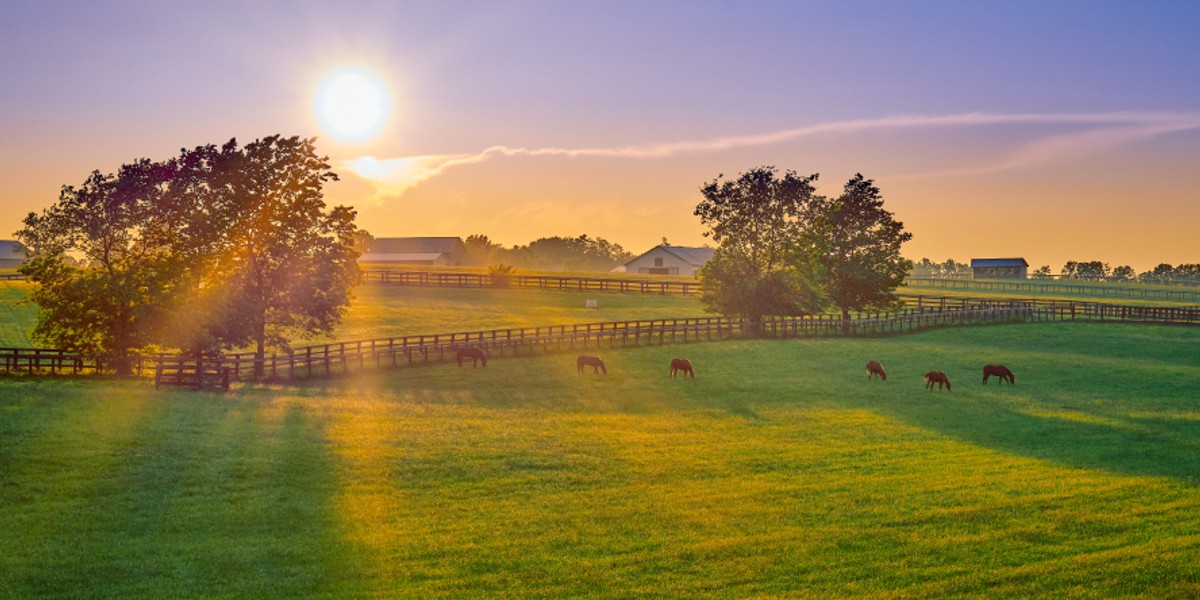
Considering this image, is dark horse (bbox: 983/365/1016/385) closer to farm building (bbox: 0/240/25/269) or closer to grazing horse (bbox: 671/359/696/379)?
grazing horse (bbox: 671/359/696/379)

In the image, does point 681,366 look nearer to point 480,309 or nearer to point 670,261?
point 480,309

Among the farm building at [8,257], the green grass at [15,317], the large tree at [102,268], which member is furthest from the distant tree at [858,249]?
the farm building at [8,257]

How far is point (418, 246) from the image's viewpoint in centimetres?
14338

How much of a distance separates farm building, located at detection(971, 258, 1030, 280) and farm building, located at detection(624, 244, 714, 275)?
65051mm

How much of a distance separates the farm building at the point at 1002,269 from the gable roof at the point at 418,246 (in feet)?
297

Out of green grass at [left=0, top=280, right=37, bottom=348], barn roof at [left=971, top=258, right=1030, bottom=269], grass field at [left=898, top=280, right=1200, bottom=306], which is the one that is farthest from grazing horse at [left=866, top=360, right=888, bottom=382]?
barn roof at [left=971, top=258, right=1030, bottom=269]

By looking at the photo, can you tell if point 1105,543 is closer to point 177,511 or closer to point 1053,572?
point 1053,572

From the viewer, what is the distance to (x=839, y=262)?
2586 inches

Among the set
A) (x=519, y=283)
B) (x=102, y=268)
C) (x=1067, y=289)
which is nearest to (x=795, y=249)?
(x=519, y=283)

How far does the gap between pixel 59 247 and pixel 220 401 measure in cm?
1343

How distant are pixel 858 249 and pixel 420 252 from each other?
285 feet

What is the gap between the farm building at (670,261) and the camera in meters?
124

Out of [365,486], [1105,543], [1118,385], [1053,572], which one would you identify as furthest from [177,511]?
[1118,385]

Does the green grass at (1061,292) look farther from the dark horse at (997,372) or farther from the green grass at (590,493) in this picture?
the green grass at (590,493)
